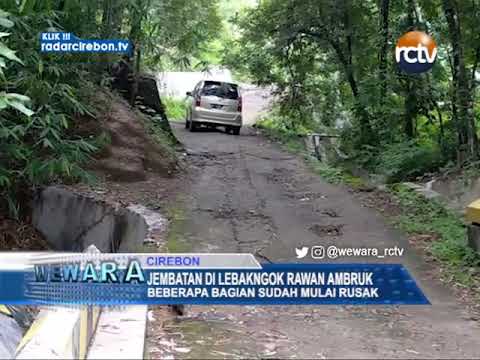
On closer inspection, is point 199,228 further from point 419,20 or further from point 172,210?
point 419,20

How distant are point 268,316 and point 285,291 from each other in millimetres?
1311

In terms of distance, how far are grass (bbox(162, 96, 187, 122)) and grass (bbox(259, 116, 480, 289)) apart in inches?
496

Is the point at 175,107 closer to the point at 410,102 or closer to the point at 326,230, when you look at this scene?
the point at 410,102

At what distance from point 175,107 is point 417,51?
15.1 meters

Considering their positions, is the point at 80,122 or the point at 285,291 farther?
the point at 80,122

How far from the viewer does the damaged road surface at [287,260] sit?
14.3 ft

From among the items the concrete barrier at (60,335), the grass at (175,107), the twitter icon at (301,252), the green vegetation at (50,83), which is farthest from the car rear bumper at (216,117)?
the concrete barrier at (60,335)

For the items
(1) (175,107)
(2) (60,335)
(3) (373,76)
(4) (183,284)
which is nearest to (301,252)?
(4) (183,284)

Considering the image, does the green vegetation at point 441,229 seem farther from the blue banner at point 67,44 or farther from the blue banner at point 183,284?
the blue banner at point 67,44

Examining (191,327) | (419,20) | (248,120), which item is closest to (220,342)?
(191,327)

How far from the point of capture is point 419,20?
1134 centimetres

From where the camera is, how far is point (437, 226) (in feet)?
25.4

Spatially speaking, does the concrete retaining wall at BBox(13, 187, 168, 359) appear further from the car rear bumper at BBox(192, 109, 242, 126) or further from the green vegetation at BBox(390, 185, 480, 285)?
the car rear bumper at BBox(192, 109, 242, 126)

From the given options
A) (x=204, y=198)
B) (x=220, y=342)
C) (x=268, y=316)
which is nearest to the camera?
(x=220, y=342)
